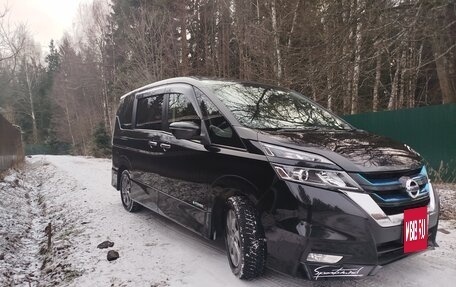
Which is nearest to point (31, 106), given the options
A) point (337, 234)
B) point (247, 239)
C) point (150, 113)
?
point (150, 113)

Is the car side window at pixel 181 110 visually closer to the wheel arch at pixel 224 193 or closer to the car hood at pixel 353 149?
the wheel arch at pixel 224 193

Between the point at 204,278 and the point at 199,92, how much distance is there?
185cm

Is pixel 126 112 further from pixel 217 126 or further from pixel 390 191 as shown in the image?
pixel 390 191

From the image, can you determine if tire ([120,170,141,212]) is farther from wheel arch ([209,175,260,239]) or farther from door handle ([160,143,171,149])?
wheel arch ([209,175,260,239])

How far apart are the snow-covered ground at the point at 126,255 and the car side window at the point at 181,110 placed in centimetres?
145

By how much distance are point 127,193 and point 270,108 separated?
3.33 metres

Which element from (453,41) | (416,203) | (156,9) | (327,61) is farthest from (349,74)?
(156,9)

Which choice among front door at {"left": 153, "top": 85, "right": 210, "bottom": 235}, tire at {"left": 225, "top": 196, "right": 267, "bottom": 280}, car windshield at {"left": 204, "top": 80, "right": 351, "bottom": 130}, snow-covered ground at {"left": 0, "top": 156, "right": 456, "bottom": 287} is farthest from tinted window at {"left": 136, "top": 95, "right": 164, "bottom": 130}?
tire at {"left": 225, "top": 196, "right": 267, "bottom": 280}

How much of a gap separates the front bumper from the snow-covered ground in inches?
21.2

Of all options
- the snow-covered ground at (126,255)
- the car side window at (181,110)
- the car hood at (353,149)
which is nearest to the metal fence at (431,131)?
the snow-covered ground at (126,255)

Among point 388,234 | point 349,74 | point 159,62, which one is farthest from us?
point 159,62

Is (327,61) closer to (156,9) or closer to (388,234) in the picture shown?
(388,234)

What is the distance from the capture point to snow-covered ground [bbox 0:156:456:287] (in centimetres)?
346

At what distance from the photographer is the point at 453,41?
1183 centimetres
